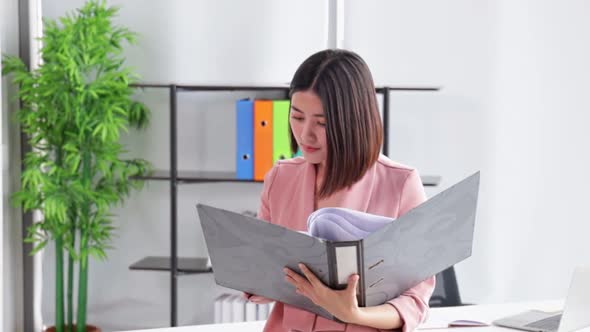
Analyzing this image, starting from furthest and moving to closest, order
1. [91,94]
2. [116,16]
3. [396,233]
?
[116,16], [91,94], [396,233]

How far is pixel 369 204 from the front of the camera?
1.55 meters

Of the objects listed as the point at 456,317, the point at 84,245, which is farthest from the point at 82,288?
the point at 456,317

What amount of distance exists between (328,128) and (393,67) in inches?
110

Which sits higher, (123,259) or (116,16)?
(116,16)

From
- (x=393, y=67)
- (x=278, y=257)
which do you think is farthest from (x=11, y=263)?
(x=278, y=257)

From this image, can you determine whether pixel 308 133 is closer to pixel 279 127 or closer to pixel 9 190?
pixel 279 127

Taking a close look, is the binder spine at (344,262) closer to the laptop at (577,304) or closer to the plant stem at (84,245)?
the laptop at (577,304)

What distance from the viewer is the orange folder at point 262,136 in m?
3.84

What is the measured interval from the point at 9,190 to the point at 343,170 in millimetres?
2917

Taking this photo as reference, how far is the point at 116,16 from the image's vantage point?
418 cm

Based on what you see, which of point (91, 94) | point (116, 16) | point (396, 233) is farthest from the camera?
point (116, 16)

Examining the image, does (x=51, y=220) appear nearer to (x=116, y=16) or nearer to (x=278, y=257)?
(x=116, y=16)

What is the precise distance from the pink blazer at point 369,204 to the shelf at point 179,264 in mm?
2432

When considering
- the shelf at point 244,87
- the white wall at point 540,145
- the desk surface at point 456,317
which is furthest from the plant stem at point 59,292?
the white wall at point 540,145
